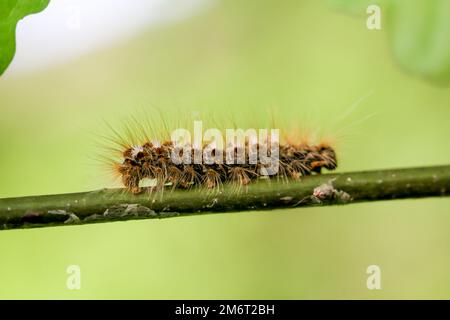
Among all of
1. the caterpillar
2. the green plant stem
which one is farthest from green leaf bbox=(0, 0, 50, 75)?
the caterpillar

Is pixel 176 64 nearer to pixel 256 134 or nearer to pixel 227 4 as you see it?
pixel 227 4

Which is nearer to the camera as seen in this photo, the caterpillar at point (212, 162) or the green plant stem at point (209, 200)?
the green plant stem at point (209, 200)

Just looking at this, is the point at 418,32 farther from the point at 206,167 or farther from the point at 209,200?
the point at 206,167

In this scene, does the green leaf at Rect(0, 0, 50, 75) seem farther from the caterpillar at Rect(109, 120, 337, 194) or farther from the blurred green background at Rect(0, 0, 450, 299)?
the blurred green background at Rect(0, 0, 450, 299)

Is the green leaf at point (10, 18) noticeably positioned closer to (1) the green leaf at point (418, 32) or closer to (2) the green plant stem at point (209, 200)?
(2) the green plant stem at point (209, 200)

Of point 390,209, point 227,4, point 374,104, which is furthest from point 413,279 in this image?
point 227,4

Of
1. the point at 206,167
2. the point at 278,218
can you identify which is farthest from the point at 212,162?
the point at 278,218

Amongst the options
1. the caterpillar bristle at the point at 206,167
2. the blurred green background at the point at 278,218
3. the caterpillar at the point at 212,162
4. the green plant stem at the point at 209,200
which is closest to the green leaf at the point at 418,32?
the green plant stem at the point at 209,200
